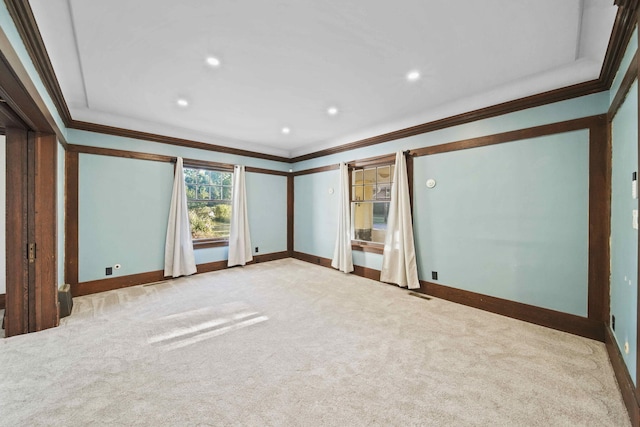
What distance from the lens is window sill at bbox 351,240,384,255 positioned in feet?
14.1

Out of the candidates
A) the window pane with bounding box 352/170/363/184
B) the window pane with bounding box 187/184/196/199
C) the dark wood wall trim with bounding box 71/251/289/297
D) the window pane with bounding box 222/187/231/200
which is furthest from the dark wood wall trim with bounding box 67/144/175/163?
the window pane with bounding box 352/170/363/184

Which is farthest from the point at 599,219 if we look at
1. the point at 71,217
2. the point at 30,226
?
the point at 71,217

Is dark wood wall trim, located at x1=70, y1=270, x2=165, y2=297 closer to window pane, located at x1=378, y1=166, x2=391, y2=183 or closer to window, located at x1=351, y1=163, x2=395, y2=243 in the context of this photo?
window, located at x1=351, y1=163, x2=395, y2=243

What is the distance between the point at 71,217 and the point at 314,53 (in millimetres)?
3836

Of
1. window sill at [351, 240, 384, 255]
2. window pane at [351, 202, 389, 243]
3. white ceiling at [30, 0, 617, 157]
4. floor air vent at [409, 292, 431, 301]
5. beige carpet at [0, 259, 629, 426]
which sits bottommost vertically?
beige carpet at [0, 259, 629, 426]

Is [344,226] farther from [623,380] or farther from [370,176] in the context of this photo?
[623,380]

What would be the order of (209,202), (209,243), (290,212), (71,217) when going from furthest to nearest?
(290,212), (209,202), (209,243), (71,217)

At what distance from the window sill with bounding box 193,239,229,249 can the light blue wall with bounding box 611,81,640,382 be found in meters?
5.15

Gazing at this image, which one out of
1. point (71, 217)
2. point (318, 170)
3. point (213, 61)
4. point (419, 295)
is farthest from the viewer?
point (318, 170)

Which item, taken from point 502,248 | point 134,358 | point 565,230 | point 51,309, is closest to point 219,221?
point 51,309

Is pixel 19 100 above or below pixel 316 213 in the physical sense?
above

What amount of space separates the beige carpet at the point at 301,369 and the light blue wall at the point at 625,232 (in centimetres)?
39

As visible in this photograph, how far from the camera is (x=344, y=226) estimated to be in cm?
471

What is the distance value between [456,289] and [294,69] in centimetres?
327
